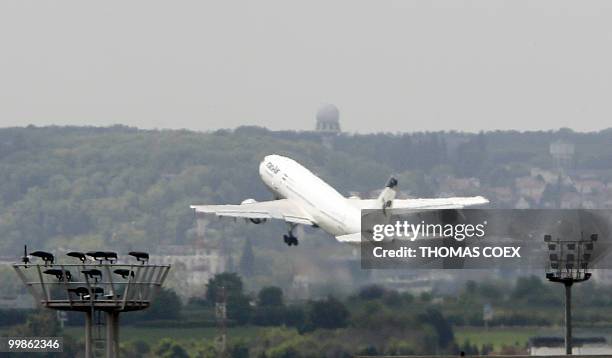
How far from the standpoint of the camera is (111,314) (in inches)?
3767

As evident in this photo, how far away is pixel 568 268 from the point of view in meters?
113

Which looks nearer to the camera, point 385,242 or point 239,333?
point 239,333

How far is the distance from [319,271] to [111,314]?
51963mm

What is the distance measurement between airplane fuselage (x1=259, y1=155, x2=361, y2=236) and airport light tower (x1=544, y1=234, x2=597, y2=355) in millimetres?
40778

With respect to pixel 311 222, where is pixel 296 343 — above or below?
below

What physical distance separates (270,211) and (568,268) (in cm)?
6262

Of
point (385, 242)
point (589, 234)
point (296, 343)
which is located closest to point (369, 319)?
point (296, 343)

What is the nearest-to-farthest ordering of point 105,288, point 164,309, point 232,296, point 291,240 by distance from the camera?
point 105,288
point 164,309
point 232,296
point 291,240

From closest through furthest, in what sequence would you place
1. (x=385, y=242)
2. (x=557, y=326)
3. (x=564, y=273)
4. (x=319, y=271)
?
(x=564, y=273) → (x=557, y=326) → (x=319, y=271) → (x=385, y=242)

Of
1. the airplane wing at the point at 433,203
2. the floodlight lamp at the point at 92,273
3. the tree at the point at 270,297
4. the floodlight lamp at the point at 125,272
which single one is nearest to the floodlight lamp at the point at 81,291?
the floodlight lamp at the point at 92,273

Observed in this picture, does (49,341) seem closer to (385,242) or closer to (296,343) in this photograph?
(296,343)

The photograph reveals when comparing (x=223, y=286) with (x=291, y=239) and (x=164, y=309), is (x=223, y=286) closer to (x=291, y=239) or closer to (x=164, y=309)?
(x=164, y=309)

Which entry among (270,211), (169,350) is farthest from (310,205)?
(169,350)

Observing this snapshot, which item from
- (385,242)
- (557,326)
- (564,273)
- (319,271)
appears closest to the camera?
(564,273)
